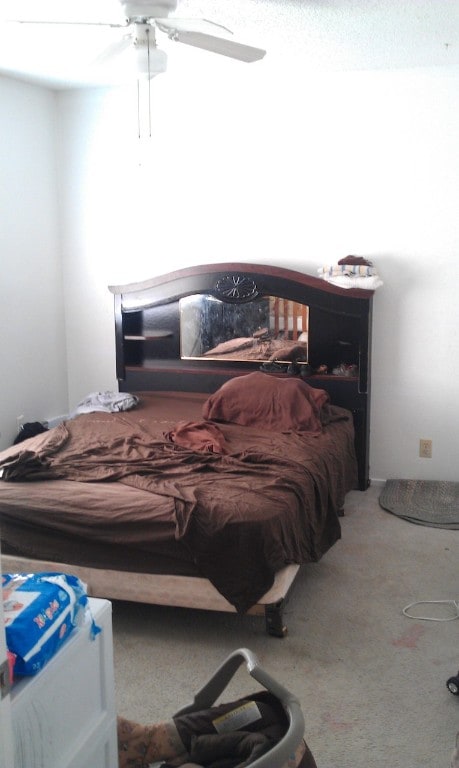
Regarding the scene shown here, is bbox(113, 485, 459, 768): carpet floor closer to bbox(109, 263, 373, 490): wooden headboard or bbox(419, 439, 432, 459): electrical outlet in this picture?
bbox(419, 439, 432, 459): electrical outlet

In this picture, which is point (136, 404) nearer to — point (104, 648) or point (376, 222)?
point (376, 222)

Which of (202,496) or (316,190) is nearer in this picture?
(202,496)

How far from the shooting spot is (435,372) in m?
4.44

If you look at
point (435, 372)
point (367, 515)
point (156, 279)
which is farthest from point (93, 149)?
point (367, 515)

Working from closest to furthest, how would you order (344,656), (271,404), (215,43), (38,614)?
(38,614)
(344,656)
(215,43)
(271,404)

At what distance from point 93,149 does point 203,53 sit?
1.41 meters

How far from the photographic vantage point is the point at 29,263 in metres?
5.07

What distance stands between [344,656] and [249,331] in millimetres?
2503

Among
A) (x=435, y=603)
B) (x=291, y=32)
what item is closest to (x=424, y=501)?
(x=435, y=603)

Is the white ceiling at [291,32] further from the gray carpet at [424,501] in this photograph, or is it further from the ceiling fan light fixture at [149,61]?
the gray carpet at [424,501]

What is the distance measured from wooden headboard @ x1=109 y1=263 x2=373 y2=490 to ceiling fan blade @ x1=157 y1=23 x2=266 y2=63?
1587 millimetres

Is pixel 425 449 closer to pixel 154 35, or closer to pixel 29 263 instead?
pixel 154 35

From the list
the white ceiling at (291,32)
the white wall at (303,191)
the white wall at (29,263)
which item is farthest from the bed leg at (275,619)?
the white wall at (29,263)

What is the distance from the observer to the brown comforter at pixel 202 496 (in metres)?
2.71
